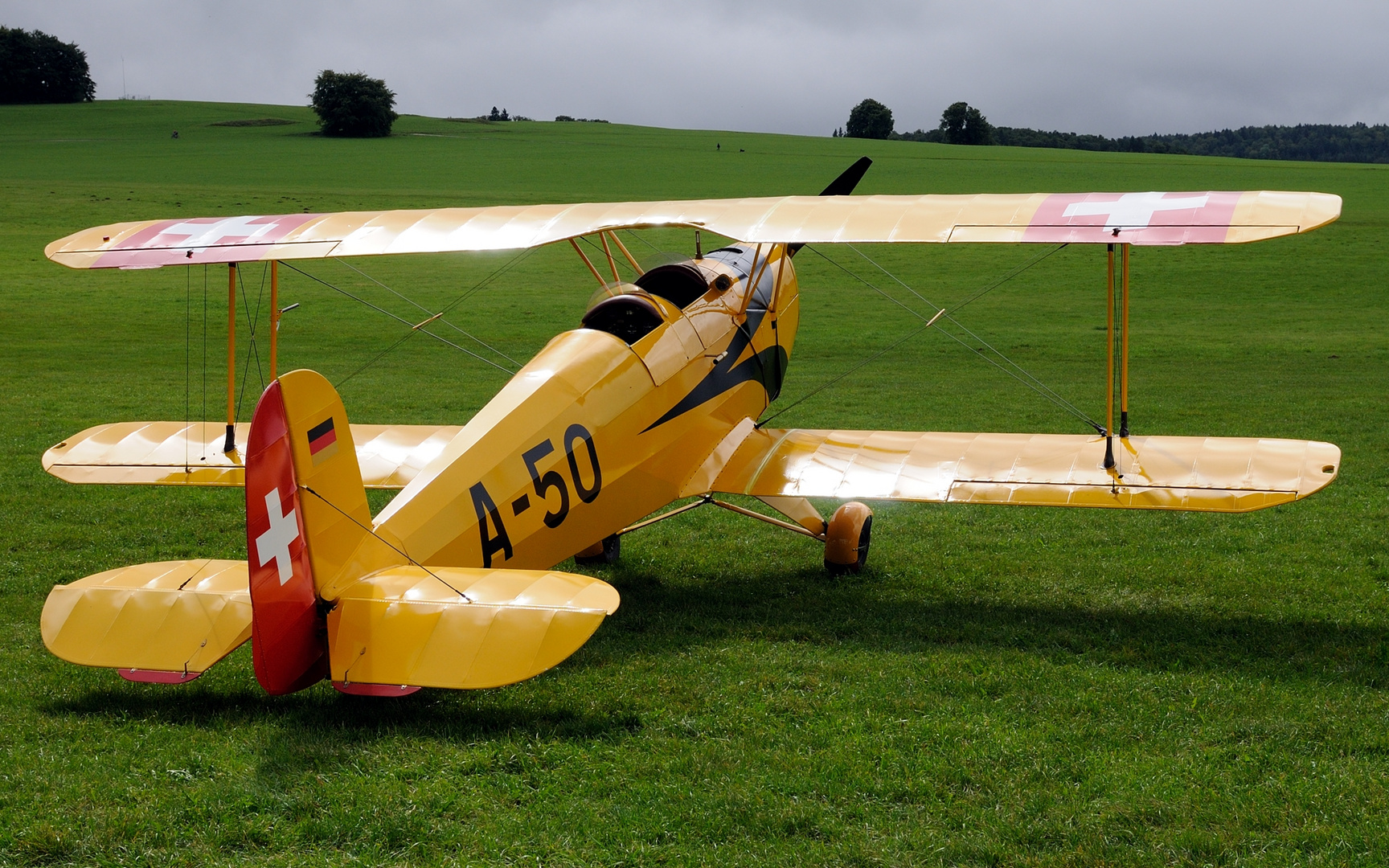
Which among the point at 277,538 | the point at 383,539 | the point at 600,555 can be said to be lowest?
the point at 600,555

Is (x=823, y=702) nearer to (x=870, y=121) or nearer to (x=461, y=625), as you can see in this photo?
(x=461, y=625)

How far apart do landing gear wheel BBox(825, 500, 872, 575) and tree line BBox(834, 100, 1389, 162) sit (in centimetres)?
8936

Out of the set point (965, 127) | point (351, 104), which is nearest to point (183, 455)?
point (351, 104)

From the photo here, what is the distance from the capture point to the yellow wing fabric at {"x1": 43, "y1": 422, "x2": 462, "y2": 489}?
807 cm

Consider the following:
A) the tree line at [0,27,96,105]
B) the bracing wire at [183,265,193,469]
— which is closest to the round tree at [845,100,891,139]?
the tree line at [0,27,96,105]

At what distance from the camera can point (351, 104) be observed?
73.9m

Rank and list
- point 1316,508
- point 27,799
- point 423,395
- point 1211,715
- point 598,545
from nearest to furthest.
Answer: point 27,799 < point 1211,715 < point 598,545 < point 1316,508 < point 423,395

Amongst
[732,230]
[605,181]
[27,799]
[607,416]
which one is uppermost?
[605,181]

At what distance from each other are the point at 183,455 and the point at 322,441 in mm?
3578

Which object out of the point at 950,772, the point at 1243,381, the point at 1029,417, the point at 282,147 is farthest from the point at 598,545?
the point at 282,147

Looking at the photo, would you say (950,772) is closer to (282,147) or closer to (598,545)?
(598,545)

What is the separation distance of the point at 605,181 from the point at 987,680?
160 feet

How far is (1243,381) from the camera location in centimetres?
1798

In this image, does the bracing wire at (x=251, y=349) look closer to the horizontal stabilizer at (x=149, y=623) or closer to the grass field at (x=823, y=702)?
the grass field at (x=823, y=702)
